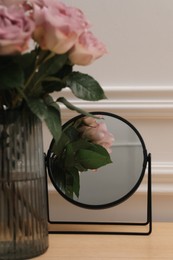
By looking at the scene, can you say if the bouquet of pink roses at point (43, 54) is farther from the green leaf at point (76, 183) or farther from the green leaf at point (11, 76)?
the green leaf at point (76, 183)

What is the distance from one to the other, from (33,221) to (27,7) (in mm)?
310

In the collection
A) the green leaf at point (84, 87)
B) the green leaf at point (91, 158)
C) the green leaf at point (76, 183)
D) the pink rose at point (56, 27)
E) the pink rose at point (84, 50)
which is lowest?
the green leaf at point (76, 183)

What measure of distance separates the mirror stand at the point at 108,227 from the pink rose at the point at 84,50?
279 millimetres

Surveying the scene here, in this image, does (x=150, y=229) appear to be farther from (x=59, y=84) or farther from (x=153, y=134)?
(x=59, y=84)

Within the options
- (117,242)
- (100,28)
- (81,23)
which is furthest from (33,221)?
(100,28)

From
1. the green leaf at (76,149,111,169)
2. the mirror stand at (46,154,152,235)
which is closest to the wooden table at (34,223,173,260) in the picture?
the mirror stand at (46,154,152,235)

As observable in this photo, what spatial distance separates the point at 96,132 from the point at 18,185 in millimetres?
221

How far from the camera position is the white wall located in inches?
35.2

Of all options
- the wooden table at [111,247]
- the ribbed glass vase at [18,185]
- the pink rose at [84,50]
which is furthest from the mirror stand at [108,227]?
the pink rose at [84,50]

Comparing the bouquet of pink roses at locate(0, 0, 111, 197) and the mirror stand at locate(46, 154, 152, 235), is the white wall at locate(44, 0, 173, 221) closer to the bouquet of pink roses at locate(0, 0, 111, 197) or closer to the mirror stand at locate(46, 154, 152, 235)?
the mirror stand at locate(46, 154, 152, 235)

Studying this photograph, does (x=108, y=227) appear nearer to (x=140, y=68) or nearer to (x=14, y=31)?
(x=140, y=68)

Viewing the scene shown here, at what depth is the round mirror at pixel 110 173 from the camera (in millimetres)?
808

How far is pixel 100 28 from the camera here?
910 millimetres

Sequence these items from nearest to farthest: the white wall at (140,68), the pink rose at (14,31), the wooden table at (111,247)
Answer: the pink rose at (14,31) < the wooden table at (111,247) < the white wall at (140,68)
